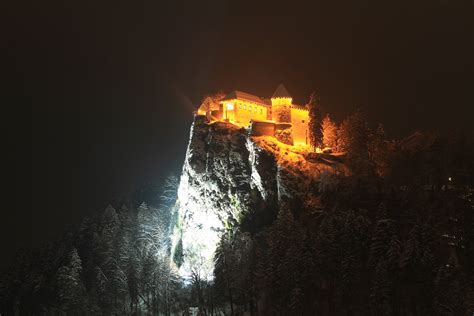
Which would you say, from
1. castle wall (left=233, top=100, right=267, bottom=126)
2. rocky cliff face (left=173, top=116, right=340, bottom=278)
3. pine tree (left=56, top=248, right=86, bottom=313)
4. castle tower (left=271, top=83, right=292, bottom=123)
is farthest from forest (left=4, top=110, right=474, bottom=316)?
castle wall (left=233, top=100, right=267, bottom=126)

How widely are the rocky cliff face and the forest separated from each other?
7.00ft

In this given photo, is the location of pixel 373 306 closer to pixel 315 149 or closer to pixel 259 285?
pixel 259 285

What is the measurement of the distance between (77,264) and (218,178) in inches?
991

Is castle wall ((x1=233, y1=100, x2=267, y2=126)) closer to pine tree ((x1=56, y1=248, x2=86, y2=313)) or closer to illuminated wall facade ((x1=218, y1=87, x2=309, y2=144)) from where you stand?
illuminated wall facade ((x1=218, y1=87, x2=309, y2=144))

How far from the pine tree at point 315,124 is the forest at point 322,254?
0.24 meters

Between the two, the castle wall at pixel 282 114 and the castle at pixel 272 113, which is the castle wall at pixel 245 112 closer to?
the castle at pixel 272 113

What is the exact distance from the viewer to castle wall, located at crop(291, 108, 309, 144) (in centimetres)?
8162

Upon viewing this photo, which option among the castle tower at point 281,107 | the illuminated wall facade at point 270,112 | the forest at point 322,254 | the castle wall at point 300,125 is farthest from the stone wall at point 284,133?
the forest at point 322,254

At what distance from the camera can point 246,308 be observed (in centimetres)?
5853

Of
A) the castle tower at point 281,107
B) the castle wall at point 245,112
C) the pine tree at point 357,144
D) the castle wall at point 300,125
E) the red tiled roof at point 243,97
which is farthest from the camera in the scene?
the red tiled roof at point 243,97

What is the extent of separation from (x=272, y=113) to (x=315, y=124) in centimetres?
888

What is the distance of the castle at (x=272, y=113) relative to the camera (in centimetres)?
8100

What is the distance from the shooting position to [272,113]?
84.7 metres

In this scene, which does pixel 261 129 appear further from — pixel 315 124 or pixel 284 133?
pixel 315 124
